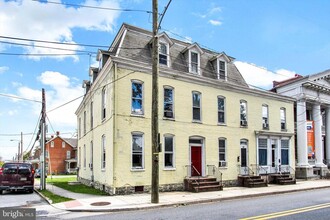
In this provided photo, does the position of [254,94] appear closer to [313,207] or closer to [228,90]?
[228,90]

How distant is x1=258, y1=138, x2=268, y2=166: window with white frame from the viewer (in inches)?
947

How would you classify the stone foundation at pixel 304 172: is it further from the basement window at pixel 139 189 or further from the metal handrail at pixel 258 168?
the basement window at pixel 139 189

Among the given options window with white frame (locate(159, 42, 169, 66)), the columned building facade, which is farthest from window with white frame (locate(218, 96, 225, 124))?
the columned building facade

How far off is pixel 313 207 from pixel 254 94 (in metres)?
13.5

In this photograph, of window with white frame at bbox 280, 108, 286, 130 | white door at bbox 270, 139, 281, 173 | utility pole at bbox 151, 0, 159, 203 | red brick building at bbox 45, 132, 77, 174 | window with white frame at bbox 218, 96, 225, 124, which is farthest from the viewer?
red brick building at bbox 45, 132, 77, 174

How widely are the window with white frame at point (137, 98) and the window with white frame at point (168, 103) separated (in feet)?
5.63

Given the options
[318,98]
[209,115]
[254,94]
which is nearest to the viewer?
[209,115]

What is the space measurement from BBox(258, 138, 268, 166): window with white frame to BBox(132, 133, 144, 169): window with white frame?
34.8ft

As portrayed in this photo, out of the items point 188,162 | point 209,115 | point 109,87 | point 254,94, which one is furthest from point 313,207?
point 254,94

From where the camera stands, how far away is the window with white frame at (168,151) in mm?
18594

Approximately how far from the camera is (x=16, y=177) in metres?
18.9

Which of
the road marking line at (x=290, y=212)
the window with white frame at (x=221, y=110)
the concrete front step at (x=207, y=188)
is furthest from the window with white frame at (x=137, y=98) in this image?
the road marking line at (x=290, y=212)

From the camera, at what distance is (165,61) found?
19719 millimetres

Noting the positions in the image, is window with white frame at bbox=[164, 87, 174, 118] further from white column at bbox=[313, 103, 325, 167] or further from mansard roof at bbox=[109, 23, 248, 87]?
white column at bbox=[313, 103, 325, 167]
